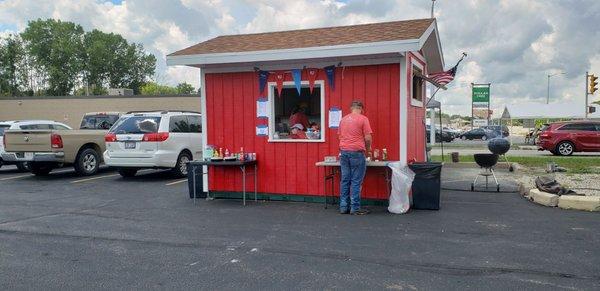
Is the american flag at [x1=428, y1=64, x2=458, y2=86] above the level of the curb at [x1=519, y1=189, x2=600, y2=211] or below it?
above

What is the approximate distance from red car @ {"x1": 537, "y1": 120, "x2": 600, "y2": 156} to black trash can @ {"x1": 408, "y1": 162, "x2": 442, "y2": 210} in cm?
1483

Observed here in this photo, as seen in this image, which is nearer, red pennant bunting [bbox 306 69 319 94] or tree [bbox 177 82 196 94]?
red pennant bunting [bbox 306 69 319 94]

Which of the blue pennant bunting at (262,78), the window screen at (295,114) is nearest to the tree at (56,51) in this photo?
the window screen at (295,114)

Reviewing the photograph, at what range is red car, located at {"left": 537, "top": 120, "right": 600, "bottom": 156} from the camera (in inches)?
787

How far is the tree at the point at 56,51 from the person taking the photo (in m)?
71.8

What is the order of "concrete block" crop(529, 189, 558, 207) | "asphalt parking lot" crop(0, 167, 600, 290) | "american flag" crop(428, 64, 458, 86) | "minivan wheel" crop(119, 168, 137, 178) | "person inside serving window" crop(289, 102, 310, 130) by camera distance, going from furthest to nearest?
"minivan wheel" crop(119, 168, 137, 178) → "american flag" crop(428, 64, 458, 86) → "person inside serving window" crop(289, 102, 310, 130) → "concrete block" crop(529, 189, 558, 207) → "asphalt parking lot" crop(0, 167, 600, 290)

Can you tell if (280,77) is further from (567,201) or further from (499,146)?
(567,201)

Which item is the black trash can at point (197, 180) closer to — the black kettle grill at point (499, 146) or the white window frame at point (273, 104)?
the white window frame at point (273, 104)

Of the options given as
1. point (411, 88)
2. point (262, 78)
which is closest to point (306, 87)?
point (262, 78)

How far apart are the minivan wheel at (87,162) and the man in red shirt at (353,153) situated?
8305 millimetres

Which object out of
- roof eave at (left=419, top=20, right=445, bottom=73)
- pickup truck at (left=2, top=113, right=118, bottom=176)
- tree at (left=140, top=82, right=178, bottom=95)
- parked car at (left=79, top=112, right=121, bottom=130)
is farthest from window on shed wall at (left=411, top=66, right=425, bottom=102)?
tree at (left=140, top=82, right=178, bottom=95)

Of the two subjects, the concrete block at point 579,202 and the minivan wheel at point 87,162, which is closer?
the concrete block at point 579,202

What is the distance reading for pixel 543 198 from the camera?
8141 mm

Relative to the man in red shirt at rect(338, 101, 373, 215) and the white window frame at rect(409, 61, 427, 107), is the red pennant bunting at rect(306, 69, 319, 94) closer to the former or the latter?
the man in red shirt at rect(338, 101, 373, 215)
